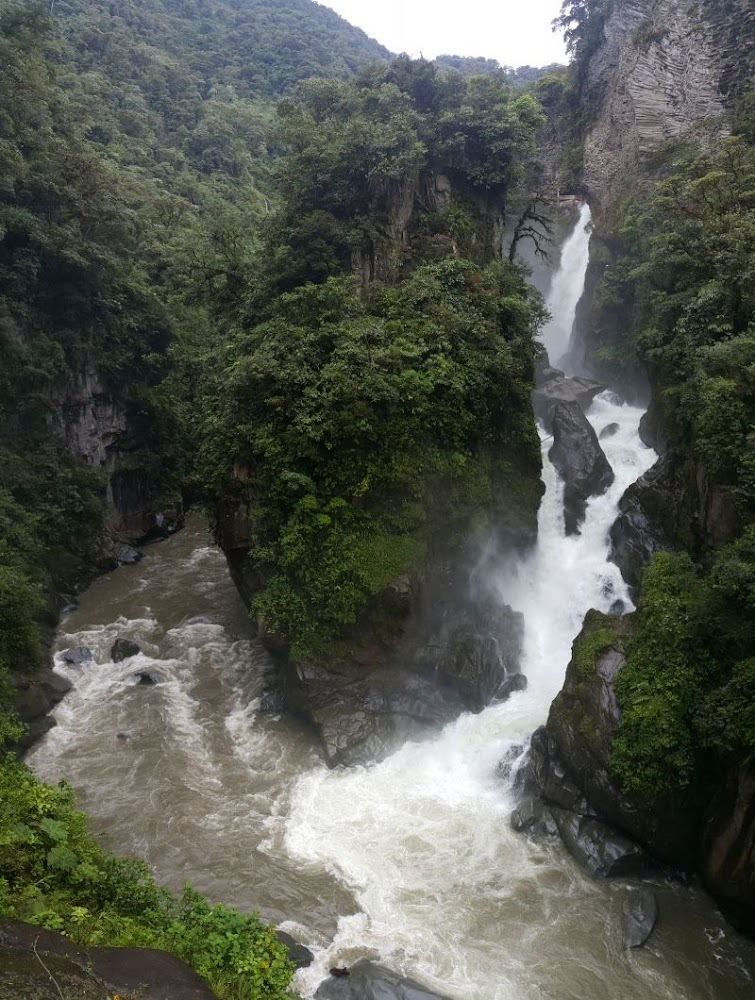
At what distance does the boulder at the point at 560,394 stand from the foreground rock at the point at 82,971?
2370 cm

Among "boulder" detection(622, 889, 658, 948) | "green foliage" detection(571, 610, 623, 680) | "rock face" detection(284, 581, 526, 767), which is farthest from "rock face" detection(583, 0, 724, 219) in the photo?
"boulder" detection(622, 889, 658, 948)

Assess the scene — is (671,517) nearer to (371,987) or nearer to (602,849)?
(602,849)

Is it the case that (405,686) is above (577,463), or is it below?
below

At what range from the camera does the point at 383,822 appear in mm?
13398

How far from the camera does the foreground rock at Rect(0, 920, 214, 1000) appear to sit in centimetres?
526

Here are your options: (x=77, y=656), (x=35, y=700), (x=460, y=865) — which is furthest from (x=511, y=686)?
(x=77, y=656)

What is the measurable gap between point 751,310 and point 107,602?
21.9 metres

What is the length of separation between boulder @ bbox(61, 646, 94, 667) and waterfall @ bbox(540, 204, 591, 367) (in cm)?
2915

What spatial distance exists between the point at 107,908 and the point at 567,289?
37563 millimetres

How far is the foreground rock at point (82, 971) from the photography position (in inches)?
207

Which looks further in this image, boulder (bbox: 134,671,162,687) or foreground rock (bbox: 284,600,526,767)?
boulder (bbox: 134,671,162,687)

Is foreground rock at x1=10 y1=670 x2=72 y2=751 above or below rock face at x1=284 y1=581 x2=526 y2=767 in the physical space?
below

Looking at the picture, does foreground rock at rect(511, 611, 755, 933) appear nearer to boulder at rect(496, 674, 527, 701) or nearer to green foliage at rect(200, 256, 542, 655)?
boulder at rect(496, 674, 527, 701)

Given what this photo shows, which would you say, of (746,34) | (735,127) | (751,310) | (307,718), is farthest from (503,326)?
(746,34)
